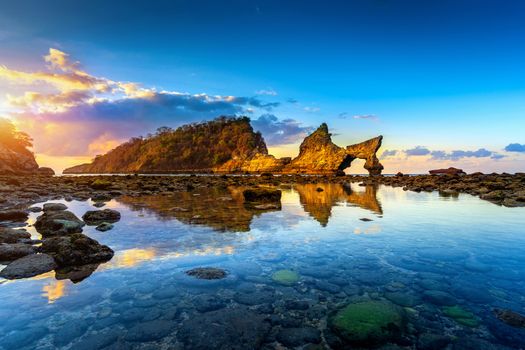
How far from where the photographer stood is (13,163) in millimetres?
75875

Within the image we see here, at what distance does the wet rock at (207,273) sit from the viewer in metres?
7.61

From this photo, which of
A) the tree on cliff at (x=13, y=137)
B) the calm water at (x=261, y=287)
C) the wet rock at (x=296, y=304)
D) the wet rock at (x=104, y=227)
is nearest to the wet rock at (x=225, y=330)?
the calm water at (x=261, y=287)

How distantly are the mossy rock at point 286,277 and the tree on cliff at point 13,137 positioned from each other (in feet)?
378

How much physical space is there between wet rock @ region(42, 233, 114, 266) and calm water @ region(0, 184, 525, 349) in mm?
465

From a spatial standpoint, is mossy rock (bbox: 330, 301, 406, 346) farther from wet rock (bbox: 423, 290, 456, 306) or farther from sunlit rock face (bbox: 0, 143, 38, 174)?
sunlit rock face (bbox: 0, 143, 38, 174)

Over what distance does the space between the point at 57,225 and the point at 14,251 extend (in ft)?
→ 10.6

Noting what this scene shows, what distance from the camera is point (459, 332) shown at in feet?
16.6

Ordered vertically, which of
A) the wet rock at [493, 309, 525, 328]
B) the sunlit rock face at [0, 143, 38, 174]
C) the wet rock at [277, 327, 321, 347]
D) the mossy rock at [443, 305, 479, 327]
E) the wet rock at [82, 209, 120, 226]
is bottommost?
the wet rock at [277, 327, 321, 347]

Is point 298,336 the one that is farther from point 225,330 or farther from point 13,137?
point 13,137

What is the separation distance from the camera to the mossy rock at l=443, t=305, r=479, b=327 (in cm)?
534

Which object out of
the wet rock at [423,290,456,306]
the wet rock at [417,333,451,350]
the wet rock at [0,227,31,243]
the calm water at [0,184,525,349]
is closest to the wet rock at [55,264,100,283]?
the calm water at [0,184,525,349]

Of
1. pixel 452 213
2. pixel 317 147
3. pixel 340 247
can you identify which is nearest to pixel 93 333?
pixel 340 247

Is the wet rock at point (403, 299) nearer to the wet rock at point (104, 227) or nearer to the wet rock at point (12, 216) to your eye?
the wet rock at point (104, 227)

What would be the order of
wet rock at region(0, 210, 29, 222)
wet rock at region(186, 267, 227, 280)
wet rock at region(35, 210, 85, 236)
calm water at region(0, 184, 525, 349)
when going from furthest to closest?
wet rock at region(0, 210, 29, 222)
wet rock at region(35, 210, 85, 236)
wet rock at region(186, 267, 227, 280)
calm water at region(0, 184, 525, 349)
